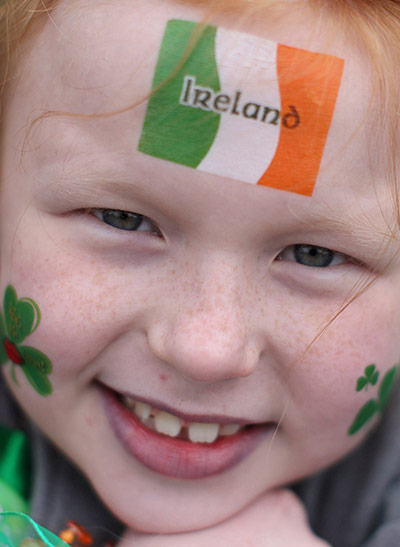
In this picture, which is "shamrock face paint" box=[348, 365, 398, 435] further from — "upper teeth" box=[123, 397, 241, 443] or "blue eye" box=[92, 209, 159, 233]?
"blue eye" box=[92, 209, 159, 233]

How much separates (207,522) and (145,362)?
0.27m

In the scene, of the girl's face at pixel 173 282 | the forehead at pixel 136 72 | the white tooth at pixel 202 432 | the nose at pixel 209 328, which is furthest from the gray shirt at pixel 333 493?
the forehead at pixel 136 72

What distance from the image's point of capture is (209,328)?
0.94 meters

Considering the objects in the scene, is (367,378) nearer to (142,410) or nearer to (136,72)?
(142,410)

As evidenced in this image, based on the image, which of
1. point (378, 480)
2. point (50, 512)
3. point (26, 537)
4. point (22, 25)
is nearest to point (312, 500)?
point (378, 480)

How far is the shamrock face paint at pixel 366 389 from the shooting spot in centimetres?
107

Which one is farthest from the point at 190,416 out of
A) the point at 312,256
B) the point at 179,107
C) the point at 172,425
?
the point at 179,107

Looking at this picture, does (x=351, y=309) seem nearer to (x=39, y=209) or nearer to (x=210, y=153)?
(x=210, y=153)

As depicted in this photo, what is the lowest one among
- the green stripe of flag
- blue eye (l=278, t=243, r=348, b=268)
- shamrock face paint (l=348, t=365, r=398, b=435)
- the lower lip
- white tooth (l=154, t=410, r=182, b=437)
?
the lower lip

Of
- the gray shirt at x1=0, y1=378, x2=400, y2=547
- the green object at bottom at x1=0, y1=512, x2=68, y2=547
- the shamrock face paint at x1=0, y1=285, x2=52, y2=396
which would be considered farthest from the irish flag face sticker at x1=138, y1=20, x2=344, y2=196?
the gray shirt at x1=0, y1=378, x2=400, y2=547

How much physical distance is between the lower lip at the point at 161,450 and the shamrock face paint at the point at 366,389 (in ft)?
0.66

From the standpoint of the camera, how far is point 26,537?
0.98 m

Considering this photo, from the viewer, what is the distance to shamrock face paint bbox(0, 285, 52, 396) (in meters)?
1.04

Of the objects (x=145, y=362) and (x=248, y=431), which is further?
(x=248, y=431)
